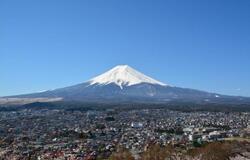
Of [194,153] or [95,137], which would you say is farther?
[95,137]

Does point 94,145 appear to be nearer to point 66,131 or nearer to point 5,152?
Answer: point 5,152

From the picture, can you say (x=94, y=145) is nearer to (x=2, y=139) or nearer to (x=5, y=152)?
(x=5, y=152)

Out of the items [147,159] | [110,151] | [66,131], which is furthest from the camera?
[66,131]

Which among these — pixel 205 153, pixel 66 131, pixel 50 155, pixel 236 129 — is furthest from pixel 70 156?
pixel 236 129

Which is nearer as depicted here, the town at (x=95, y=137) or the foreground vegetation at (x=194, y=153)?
the foreground vegetation at (x=194, y=153)

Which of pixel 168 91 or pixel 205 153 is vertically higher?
pixel 168 91

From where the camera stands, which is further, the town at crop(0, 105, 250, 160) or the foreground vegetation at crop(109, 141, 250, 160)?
the town at crop(0, 105, 250, 160)

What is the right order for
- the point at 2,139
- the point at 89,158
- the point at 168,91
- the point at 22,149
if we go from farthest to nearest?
the point at 168,91 → the point at 2,139 → the point at 22,149 → the point at 89,158

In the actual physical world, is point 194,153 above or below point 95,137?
below

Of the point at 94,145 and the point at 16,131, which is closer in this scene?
the point at 94,145
